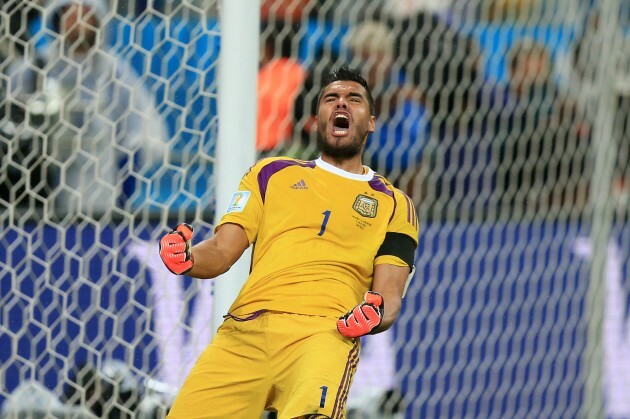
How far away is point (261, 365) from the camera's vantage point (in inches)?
126

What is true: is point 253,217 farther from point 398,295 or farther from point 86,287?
point 86,287

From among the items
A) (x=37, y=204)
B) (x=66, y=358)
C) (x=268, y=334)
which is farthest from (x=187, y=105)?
(x=268, y=334)

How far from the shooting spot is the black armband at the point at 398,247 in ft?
Result: 11.0

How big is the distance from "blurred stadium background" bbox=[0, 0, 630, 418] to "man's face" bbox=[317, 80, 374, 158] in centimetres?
62

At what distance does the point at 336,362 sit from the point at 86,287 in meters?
1.47

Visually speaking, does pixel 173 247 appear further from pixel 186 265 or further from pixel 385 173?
pixel 385 173

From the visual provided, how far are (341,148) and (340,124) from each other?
0.08 m

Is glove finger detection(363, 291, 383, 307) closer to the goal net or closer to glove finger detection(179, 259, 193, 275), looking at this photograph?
glove finger detection(179, 259, 193, 275)

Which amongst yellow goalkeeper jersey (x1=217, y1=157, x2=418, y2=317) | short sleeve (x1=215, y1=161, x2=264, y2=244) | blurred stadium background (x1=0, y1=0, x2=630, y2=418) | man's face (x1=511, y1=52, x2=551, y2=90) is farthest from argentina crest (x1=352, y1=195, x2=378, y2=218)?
man's face (x1=511, y1=52, x2=551, y2=90)

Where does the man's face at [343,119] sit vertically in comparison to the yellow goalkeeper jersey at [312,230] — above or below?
above

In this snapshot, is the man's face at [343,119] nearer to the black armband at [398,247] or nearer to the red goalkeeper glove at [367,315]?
the black armband at [398,247]

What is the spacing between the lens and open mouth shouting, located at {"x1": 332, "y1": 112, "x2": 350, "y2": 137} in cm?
338

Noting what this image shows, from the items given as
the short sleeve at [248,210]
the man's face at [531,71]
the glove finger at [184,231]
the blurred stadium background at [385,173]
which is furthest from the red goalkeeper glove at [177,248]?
the man's face at [531,71]

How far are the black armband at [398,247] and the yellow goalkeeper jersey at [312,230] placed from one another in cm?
1
